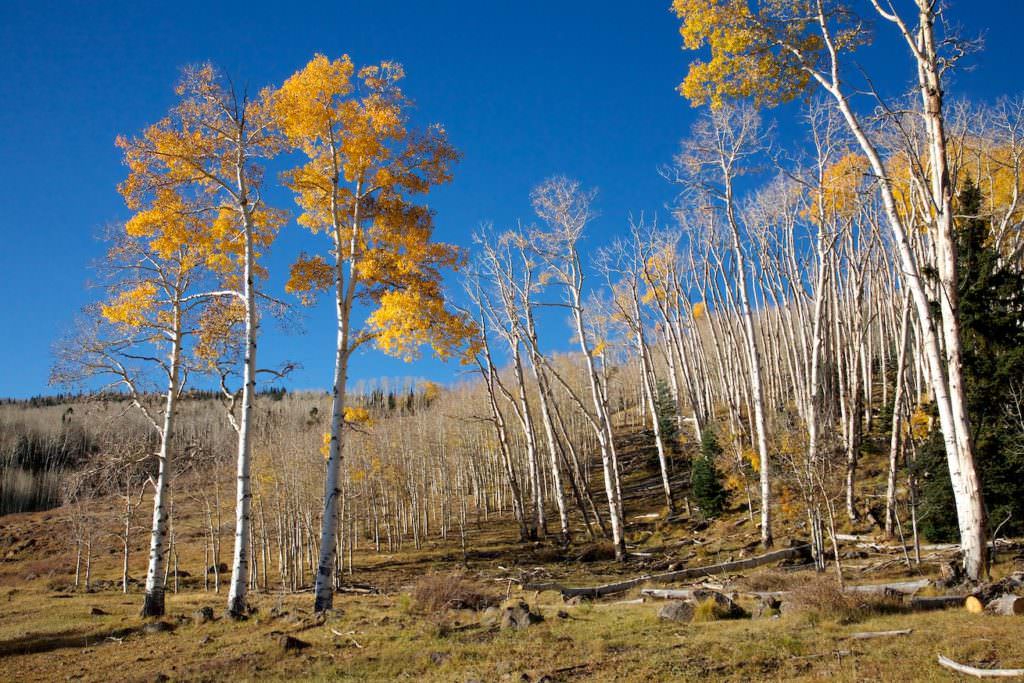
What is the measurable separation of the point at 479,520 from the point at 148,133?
3465 cm

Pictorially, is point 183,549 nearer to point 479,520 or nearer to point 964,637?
point 479,520

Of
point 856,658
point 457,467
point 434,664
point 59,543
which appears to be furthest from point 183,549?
point 856,658

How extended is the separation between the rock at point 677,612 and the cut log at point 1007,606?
3859 mm

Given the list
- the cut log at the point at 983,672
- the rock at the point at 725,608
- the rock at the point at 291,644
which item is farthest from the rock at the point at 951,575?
the rock at the point at 291,644

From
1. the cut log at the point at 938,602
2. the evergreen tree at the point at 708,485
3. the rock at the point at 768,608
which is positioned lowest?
the rock at the point at 768,608

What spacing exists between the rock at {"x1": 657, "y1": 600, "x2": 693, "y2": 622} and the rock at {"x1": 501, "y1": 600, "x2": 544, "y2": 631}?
1942 millimetres

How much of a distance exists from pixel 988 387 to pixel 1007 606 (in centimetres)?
937

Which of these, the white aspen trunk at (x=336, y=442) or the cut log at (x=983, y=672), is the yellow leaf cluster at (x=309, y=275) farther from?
the cut log at (x=983, y=672)

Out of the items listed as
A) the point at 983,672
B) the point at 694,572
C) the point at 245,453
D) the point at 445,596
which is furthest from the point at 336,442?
the point at 694,572

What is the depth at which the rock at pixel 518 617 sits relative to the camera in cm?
956

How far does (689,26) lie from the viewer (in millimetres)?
10836

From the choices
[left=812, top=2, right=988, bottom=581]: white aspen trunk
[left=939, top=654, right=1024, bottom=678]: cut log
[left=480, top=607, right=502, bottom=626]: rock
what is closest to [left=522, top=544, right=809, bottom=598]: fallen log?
[left=480, top=607, right=502, bottom=626]: rock

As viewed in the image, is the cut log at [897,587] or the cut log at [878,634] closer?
the cut log at [878,634]

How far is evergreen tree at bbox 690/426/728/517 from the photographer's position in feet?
83.8
